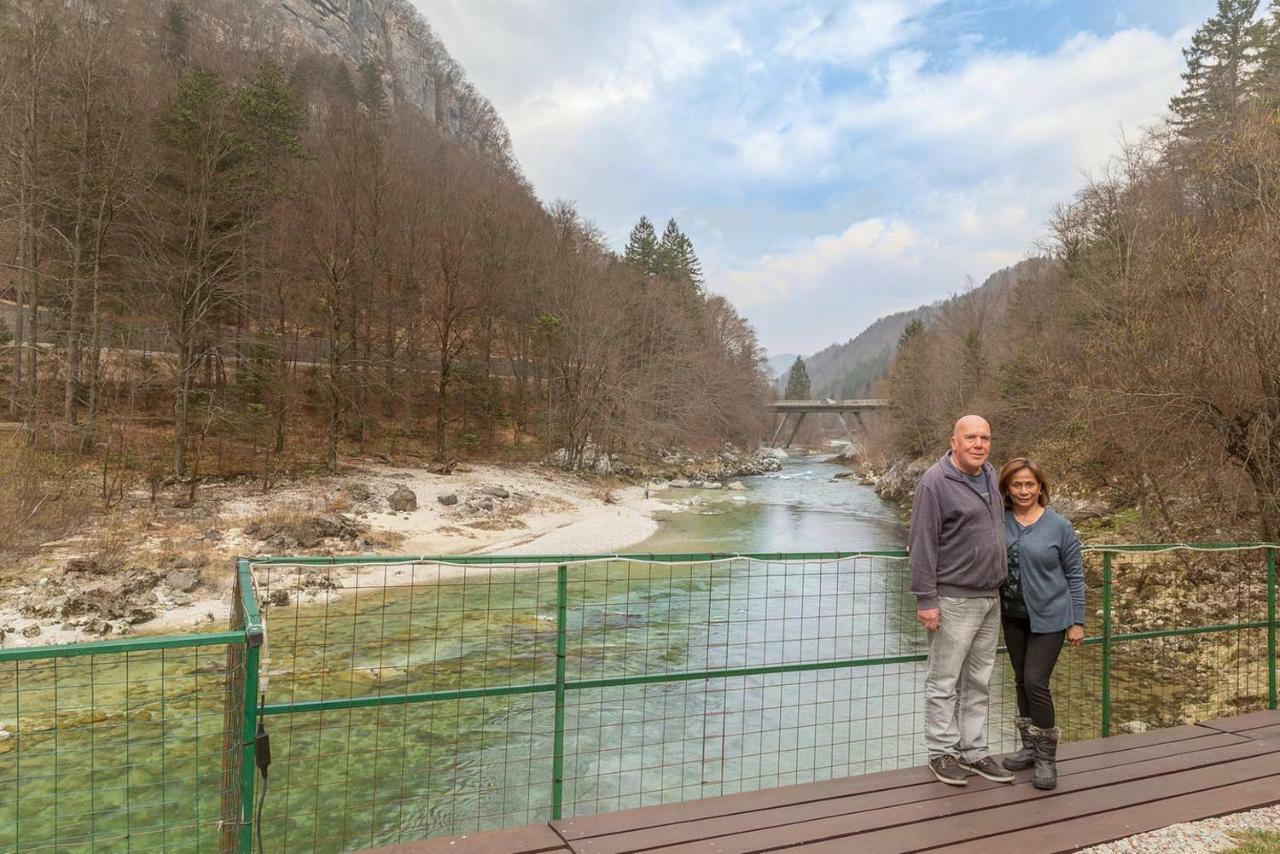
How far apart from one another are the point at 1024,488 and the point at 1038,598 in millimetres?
609

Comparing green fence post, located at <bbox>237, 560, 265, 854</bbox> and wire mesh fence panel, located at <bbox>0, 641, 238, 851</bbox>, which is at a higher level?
green fence post, located at <bbox>237, 560, 265, 854</bbox>

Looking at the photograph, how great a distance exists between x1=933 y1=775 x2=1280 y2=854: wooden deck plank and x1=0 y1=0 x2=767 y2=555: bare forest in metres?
15.6

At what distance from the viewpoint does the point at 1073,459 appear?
19516 mm

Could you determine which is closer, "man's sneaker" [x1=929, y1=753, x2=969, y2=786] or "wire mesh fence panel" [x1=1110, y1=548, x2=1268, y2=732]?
"man's sneaker" [x1=929, y1=753, x2=969, y2=786]

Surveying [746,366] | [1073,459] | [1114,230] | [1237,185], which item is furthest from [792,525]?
[746,366]

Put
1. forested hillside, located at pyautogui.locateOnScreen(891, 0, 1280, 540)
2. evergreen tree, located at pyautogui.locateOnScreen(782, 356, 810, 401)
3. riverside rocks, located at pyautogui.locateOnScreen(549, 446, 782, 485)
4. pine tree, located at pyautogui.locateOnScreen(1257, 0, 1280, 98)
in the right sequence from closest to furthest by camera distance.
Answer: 1. forested hillside, located at pyautogui.locateOnScreen(891, 0, 1280, 540)
2. pine tree, located at pyautogui.locateOnScreen(1257, 0, 1280, 98)
3. riverside rocks, located at pyautogui.locateOnScreen(549, 446, 782, 485)
4. evergreen tree, located at pyautogui.locateOnScreen(782, 356, 810, 401)

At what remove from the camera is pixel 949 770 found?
407 cm

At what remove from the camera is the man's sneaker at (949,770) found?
4039 millimetres

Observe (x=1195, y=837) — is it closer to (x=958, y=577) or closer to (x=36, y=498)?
(x=958, y=577)

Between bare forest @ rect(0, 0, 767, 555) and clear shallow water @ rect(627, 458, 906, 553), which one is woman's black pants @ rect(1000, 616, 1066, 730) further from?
bare forest @ rect(0, 0, 767, 555)

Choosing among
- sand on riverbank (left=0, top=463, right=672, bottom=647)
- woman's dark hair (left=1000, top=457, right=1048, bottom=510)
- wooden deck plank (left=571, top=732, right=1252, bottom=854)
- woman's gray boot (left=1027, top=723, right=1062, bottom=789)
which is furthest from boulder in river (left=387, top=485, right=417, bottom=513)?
woman's gray boot (left=1027, top=723, right=1062, bottom=789)

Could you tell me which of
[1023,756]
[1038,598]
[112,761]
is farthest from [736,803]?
[112,761]

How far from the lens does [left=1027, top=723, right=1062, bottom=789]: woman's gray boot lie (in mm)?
4008

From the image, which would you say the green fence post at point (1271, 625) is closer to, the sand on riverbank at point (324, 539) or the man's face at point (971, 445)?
the man's face at point (971, 445)
